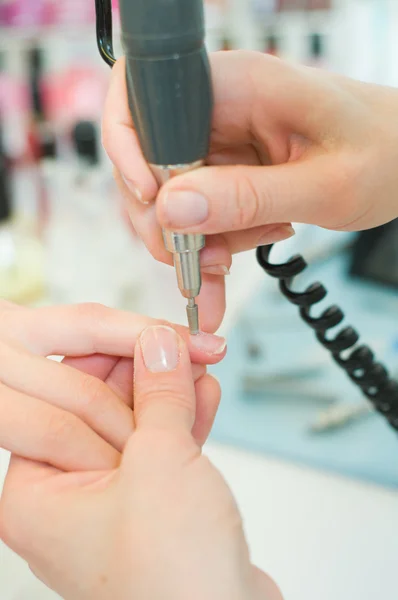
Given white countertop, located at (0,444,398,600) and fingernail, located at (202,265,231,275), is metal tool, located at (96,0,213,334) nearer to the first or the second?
fingernail, located at (202,265,231,275)

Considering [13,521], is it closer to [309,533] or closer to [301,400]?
[309,533]

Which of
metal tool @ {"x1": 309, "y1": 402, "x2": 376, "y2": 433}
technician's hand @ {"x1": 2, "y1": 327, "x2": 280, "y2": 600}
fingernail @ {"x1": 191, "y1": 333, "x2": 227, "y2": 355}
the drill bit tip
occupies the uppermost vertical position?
the drill bit tip

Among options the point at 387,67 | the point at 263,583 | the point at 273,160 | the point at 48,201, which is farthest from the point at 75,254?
the point at 387,67

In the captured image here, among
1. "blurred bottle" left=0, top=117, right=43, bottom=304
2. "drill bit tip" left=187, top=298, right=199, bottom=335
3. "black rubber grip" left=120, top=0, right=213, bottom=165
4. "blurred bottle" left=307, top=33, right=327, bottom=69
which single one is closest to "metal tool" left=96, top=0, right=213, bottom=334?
"black rubber grip" left=120, top=0, right=213, bottom=165

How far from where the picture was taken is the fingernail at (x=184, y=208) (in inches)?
13.9

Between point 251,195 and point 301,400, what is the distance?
18.9 inches

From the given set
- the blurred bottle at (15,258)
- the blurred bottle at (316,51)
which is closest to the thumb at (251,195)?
the blurred bottle at (15,258)

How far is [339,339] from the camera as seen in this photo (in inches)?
21.8

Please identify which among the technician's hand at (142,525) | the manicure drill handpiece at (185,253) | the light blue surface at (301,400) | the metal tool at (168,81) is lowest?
the light blue surface at (301,400)

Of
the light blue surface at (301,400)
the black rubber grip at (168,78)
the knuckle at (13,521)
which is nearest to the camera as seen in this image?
the black rubber grip at (168,78)

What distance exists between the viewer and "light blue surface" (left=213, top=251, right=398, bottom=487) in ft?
2.31

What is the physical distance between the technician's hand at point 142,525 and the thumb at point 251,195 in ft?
0.46

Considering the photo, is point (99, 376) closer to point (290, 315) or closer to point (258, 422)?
point (258, 422)

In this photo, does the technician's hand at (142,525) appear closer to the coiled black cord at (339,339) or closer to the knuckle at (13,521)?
the knuckle at (13,521)
